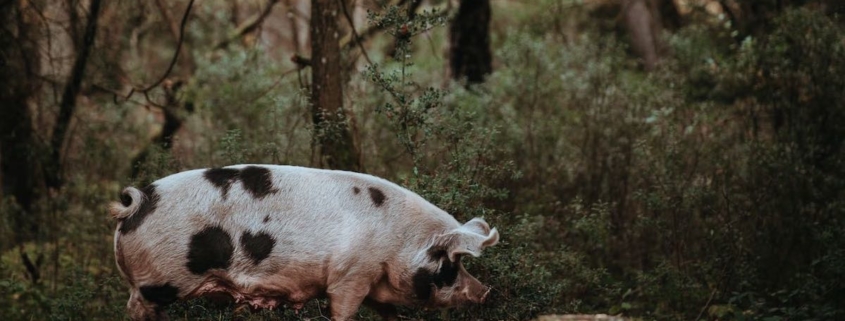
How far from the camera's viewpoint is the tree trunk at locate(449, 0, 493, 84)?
15852mm

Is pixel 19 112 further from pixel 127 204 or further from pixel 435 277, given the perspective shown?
pixel 435 277

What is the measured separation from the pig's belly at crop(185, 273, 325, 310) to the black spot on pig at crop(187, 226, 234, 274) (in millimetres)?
88

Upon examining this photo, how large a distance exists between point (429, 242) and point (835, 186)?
496cm

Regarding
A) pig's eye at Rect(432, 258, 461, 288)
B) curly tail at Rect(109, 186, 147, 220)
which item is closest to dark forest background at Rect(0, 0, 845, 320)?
pig's eye at Rect(432, 258, 461, 288)

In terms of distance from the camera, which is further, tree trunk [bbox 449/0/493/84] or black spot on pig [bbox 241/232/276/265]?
tree trunk [bbox 449/0/493/84]

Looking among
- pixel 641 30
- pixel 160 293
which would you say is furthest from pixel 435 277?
pixel 641 30

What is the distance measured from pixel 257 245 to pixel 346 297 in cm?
67

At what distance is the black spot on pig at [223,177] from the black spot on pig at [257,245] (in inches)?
13.0

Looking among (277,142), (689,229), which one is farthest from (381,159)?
(689,229)

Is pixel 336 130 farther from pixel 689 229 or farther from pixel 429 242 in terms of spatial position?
pixel 689 229

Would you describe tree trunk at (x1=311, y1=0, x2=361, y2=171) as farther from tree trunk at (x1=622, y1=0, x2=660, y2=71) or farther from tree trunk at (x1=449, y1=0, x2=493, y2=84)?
tree trunk at (x1=622, y1=0, x2=660, y2=71)

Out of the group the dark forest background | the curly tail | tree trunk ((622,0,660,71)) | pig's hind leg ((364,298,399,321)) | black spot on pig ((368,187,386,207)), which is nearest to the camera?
the curly tail

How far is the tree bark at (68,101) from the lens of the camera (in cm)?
1221

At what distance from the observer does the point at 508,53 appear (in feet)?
47.1
